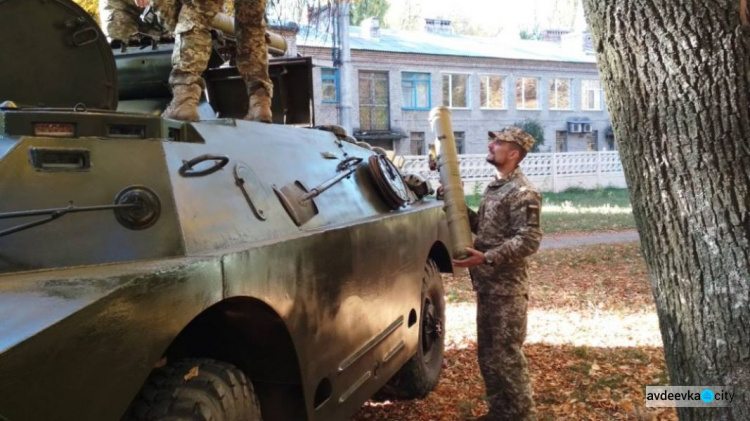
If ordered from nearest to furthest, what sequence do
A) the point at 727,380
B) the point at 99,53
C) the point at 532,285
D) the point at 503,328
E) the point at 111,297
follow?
the point at 111,297, the point at 727,380, the point at 99,53, the point at 503,328, the point at 532,285

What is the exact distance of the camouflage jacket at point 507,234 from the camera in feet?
13.0

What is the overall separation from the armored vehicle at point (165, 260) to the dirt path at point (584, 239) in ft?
29.6

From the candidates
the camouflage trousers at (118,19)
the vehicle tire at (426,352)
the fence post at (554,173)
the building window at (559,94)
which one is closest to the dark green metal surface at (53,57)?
the camouflage trousers at (118,19)

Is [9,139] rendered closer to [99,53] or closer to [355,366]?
[99,53]

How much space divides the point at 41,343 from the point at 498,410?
303 centimetres

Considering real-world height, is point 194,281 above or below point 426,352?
above

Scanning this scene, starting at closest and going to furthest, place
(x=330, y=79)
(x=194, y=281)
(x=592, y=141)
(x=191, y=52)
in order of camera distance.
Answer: (x=194, y=281), (x=191, y=52), (x=330, y=79), (x=592, y=141)

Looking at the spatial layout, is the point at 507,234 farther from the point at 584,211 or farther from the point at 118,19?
the point at 584,211

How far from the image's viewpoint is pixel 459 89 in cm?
2847

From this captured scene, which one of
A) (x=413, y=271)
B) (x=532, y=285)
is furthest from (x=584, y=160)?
(x=413, y=271)

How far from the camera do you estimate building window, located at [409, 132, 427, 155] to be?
27359 millimetres

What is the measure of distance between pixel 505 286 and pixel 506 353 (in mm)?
375

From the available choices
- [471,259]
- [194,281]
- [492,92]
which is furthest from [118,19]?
[492,92]

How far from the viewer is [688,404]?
2721 mm
